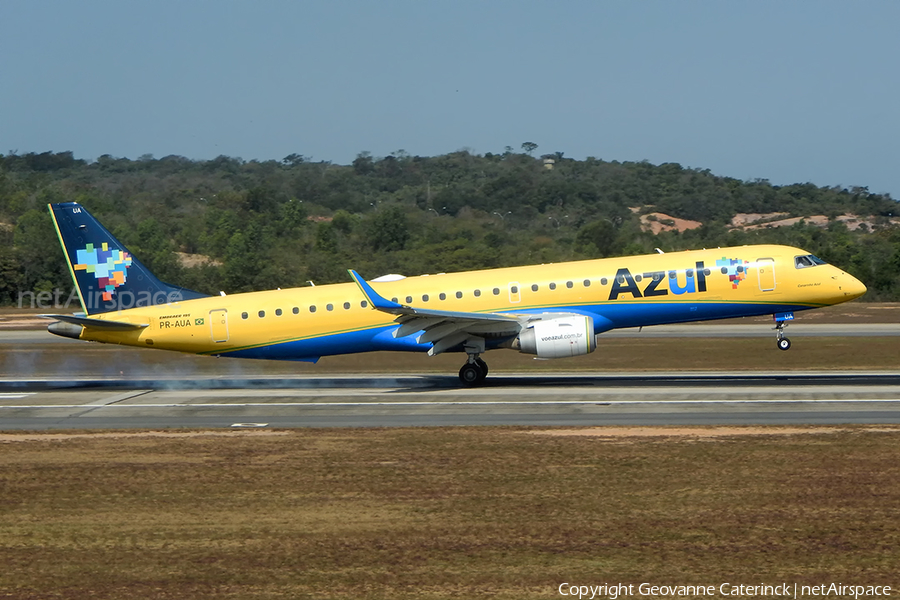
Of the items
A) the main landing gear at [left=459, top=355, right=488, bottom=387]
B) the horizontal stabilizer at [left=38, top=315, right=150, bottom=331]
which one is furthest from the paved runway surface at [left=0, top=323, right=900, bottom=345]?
the horizontal stabilizer at [left=38, top=315, right=150, bottom=331]

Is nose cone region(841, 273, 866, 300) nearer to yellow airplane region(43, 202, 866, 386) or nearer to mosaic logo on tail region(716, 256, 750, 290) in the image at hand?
yellow airplane region(43, 202, 866, 386)

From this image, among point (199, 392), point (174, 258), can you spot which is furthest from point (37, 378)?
point (174, 258)

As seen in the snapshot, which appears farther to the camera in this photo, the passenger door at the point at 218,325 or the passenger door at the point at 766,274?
the passenger door at the point at 218,325

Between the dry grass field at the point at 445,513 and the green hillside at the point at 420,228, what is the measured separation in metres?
58.0

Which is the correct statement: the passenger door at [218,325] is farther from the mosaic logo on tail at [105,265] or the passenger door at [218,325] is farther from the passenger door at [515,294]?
the passenger door at [515,294]

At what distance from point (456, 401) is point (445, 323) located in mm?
3043

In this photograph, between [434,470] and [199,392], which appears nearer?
[434,470]

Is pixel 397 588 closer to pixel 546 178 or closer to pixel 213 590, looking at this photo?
pixel 213 590

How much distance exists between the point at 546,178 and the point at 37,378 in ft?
505

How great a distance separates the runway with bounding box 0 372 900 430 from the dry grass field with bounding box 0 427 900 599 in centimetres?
264

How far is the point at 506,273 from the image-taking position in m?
33.7

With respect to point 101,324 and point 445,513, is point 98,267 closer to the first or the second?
point 101,324

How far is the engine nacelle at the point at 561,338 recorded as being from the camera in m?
31.0

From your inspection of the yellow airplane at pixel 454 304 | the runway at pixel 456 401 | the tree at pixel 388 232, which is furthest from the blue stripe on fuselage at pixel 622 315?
the tree at pixel 388 232
